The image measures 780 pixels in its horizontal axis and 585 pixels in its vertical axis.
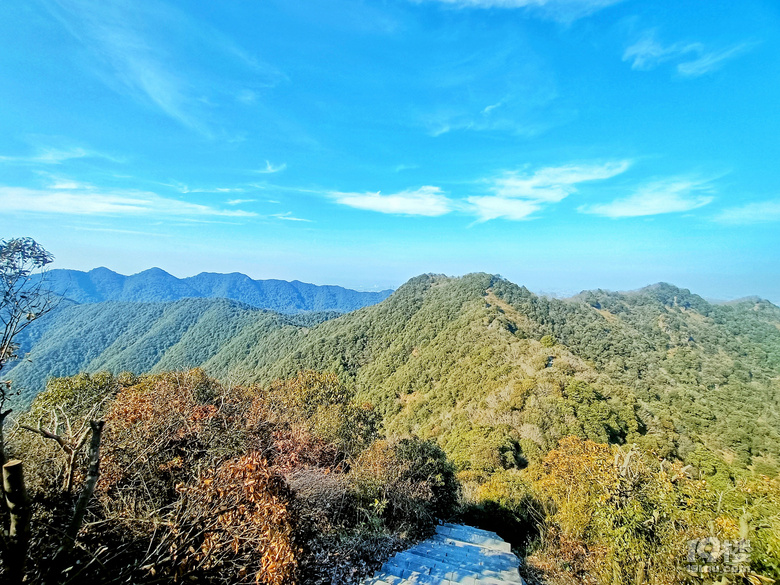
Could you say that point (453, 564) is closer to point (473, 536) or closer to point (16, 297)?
point (473, 536)

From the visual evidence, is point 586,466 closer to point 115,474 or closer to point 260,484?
point 260,484

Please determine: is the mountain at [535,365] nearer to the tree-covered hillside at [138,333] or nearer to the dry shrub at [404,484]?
the tree-covered hillside at [138,333]

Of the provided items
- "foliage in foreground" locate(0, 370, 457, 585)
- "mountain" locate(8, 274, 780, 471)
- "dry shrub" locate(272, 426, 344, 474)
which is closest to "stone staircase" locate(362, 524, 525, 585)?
"foliage in foreground" locate(0, 370, 457, 585)

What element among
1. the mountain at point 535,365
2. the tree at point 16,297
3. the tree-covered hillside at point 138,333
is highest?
the tree at point 16,297

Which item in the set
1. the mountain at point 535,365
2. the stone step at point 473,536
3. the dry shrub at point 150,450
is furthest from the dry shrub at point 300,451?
the mountain at point 535,365

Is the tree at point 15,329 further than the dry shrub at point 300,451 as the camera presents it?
No

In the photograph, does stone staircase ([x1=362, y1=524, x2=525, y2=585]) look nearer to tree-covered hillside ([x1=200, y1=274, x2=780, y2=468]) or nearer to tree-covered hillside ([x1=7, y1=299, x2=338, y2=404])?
tree-covered hillside ([x1=200, y1=274, x2=780, y2=468])

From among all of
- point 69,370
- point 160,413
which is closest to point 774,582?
point 160,413
